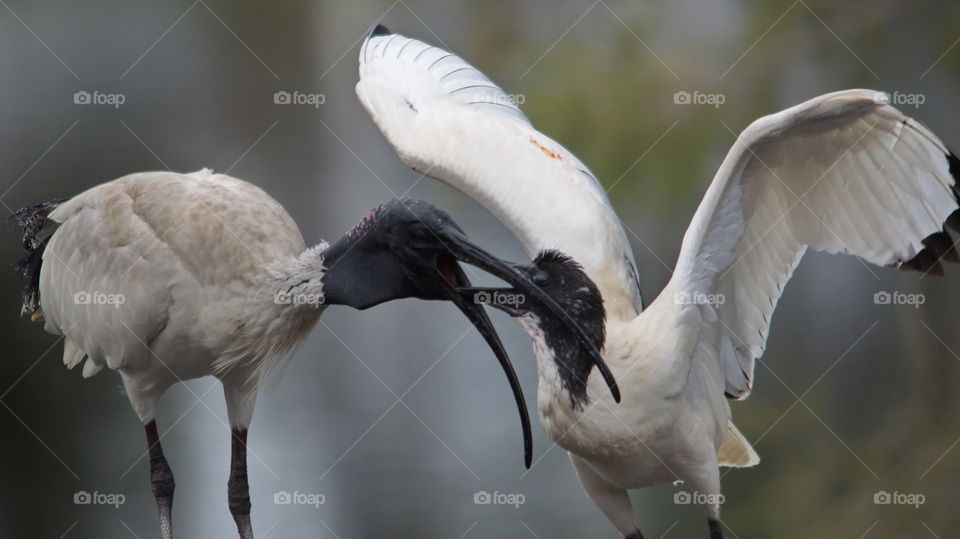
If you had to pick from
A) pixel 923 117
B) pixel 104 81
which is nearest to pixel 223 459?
pixel 923 117

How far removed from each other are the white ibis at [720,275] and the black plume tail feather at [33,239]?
1555mm

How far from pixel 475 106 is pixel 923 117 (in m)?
2.11

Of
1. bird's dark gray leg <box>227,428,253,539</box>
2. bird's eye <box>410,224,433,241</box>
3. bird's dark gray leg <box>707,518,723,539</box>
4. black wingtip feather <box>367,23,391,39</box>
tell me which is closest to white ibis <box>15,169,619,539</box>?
bird's eye <box>410,224,433,241</box>

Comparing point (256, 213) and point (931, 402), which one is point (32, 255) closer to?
point (256, 213)

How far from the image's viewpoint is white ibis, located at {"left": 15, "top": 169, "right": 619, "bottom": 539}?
361 centimetres

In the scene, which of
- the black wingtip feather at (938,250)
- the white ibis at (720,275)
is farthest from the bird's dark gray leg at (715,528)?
the black wingtip feather at (938,250)

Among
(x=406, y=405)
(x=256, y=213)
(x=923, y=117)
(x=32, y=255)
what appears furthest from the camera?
(x=406, y=405)

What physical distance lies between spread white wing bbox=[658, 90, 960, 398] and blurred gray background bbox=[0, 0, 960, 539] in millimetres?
1283

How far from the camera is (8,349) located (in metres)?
7.37

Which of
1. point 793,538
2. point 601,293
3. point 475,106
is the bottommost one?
point 793,538

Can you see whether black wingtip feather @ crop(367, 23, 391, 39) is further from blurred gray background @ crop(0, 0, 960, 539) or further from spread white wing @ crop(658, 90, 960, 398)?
spread white wing @ crop(658, 90, 960, 398)

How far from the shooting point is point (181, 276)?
3723mm

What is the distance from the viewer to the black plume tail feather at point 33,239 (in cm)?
419

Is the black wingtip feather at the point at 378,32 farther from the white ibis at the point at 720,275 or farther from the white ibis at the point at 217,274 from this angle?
the white ibis at the point at 720,275
